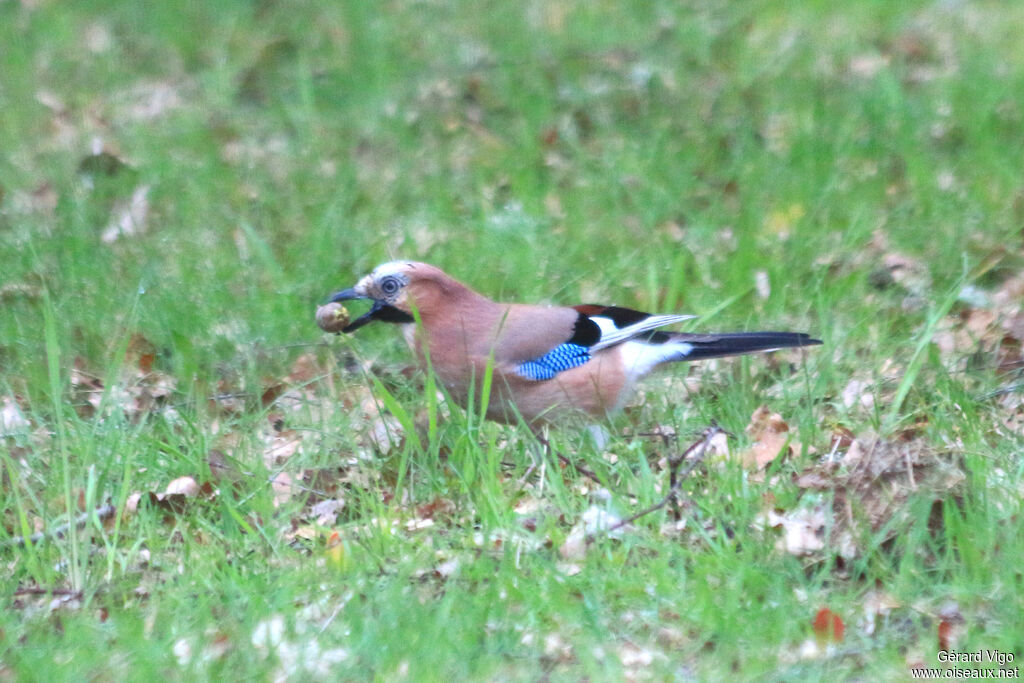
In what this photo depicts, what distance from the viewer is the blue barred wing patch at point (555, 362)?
5012mm

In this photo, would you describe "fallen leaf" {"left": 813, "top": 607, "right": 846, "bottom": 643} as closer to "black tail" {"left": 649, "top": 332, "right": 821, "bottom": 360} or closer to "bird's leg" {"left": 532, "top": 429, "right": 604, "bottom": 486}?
"bird's leg" {"left": 532, "top": 429, "right": 604, "bottom": 486}

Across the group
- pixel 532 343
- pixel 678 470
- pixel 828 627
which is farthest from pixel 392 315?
pixel 828 627

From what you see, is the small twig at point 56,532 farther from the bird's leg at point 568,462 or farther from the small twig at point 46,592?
the bird's leg at point 568,462

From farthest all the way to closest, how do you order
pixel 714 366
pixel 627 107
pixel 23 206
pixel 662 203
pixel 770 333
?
pixel 627 107, pixel 23 206, pixel 662 203, pixel 714 366, pixel 770 333

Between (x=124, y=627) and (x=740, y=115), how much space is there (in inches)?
208

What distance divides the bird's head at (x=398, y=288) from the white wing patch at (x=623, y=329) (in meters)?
0.63

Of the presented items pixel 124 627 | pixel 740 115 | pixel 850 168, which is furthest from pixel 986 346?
pixel 124 627

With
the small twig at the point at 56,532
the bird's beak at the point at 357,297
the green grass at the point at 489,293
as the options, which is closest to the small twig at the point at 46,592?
the green grass at the point at 489,293

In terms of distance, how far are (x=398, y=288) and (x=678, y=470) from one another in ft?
4.61

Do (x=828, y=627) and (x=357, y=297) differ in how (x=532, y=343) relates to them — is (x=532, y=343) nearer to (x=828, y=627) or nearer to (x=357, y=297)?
(x=357, y=297)

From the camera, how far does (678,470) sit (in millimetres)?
4273

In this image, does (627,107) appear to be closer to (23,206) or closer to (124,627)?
(23,206)

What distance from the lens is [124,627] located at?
3582mm

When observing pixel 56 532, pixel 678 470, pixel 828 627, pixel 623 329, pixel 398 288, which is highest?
pixel 398 288
